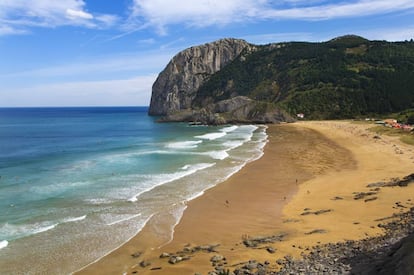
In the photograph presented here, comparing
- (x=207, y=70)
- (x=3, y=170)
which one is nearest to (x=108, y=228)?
(x=3, y=170)

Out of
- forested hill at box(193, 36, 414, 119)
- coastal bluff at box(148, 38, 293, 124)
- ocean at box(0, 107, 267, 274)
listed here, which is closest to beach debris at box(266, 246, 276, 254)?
ocean at box(0, 107, 267, 274)

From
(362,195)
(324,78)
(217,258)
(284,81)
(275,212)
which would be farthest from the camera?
(284,81)

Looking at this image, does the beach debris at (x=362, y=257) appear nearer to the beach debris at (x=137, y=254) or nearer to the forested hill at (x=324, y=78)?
the beach debris at (x=137, y=254)

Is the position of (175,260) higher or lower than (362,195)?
lower

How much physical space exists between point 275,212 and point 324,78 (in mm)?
108032

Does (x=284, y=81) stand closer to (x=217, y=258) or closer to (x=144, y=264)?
(x=217, y=258)

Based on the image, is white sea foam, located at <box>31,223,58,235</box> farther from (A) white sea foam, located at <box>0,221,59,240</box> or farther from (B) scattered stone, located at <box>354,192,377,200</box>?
(B) scattered stone, located at <box>354,192,377,200</box>

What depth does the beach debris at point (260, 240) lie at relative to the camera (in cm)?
1596

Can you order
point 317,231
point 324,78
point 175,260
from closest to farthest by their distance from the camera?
point 175,260, point 317,231, point 324,78

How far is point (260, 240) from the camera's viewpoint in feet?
53.8

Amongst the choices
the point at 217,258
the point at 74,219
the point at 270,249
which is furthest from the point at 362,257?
the point at 74,219

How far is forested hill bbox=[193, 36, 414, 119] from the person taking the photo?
339ft

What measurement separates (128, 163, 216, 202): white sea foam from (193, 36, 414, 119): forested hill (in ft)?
244

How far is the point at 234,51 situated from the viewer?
611 ft
